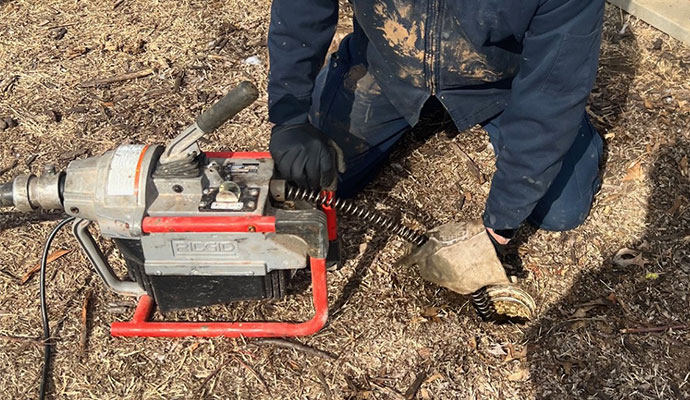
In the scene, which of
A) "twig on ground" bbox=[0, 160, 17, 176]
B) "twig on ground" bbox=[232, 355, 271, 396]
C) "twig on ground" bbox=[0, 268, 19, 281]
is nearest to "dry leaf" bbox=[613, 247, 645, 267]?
"twig on ground" bbox=[232, 355, 271, 396]

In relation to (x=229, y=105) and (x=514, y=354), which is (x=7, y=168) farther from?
(x=514, y=354)

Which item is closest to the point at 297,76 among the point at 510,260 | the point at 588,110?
the point at 510,260

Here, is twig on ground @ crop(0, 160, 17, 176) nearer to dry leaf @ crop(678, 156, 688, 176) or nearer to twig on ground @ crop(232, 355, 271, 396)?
twig on ground @ crop(232, 355, 271, 396)

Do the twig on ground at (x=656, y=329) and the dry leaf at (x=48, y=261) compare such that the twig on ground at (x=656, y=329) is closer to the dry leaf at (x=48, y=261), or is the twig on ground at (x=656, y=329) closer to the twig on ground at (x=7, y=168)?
the dry leaf at (x=48, y=261)

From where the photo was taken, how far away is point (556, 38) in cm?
238

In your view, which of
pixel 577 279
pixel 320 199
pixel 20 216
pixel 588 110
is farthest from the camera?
pixel 588 110

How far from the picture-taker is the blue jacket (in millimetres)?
2426

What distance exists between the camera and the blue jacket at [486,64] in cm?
243

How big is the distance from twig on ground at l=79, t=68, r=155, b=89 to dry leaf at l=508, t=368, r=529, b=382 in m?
2.84

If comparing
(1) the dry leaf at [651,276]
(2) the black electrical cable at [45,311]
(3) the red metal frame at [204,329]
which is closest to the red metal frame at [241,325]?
(3) the red metal frame at [204,329]

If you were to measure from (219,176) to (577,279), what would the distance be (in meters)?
1.77

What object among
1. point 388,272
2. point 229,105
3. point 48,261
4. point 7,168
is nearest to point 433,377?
point 388,272

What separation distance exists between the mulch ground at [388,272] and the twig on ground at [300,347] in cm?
2

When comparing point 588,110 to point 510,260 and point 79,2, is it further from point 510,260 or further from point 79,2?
point 79,2
